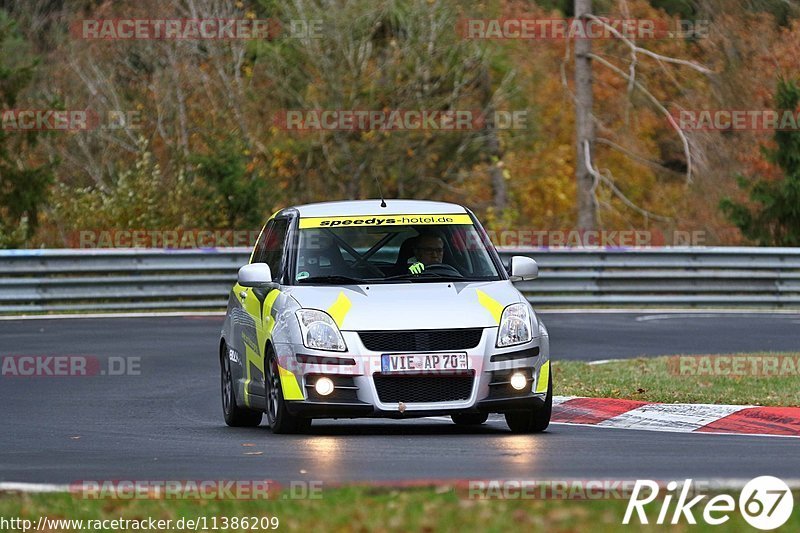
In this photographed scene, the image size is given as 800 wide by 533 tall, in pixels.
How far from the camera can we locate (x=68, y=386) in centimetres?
1750

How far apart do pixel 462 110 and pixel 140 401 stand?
26.4 metres

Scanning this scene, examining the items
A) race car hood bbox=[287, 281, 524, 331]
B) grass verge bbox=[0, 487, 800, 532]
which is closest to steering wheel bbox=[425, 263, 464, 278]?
race car hood bbox=[287, 281, 524, 331]

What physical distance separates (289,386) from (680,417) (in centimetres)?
326

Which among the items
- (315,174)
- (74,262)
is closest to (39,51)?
(315,174)

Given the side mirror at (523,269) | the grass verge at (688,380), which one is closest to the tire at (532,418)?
the side mirror at (523,269)

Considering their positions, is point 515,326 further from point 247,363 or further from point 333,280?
point 247,363

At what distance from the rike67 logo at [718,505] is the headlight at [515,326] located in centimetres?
355

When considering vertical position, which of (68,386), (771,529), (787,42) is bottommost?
(68,386)

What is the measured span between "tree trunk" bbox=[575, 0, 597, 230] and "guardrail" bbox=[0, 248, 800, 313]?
743cm

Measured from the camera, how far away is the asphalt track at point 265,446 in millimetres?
9641

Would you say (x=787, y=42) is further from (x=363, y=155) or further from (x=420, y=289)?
(x=420, y=289)

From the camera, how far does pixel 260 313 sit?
12938 mm

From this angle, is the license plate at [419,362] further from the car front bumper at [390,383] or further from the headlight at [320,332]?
the headlight at [320,332]

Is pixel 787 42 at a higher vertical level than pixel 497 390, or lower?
higher
